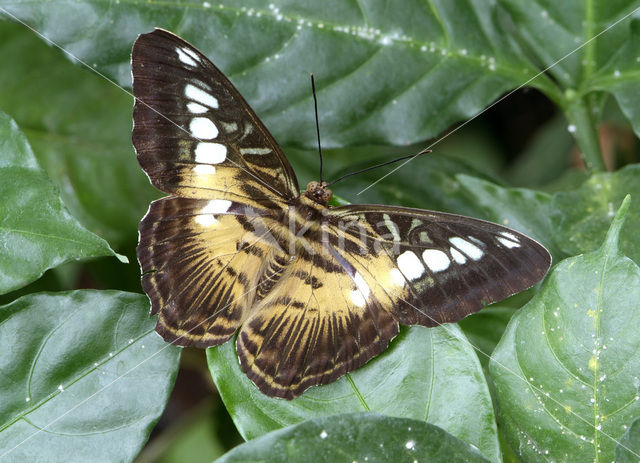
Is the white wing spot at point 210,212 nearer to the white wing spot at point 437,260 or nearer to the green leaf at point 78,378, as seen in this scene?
the green leaf at point 78,378

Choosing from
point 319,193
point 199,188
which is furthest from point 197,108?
point 319,193

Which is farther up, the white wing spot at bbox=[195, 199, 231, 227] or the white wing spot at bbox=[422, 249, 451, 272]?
the white wing spot at bbox=[195, 199, 231, 227]

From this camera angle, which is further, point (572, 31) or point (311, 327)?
point (572, 31)

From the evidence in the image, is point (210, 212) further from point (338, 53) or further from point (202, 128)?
point (338, 53)

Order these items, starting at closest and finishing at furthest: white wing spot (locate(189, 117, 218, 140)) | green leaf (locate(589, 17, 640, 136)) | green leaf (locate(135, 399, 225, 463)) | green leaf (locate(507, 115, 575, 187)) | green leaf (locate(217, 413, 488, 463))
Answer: green leaf (locate(217, 413, 488, 463)) → white wing spot (locate(189, 117, 218, 140)) → green leaf (locate(589, 17, 640, 136)) → green leaf (locate(135, 399, 225, 463)) → green leaf (locate(507, 115, 575, 187))

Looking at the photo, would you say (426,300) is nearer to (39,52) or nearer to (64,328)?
(64,328)

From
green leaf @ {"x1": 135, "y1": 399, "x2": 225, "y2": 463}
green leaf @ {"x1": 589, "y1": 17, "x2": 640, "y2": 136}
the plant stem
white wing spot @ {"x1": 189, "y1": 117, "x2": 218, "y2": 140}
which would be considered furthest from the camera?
green leaf @ {"x1": 135, "y1": 399, "x2": 225, "y2": 463}

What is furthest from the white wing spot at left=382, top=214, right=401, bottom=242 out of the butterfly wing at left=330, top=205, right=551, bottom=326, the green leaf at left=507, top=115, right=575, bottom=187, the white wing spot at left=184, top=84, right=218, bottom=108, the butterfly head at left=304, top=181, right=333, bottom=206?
the green leaf at left=507, top=115, right=575, bottom=187

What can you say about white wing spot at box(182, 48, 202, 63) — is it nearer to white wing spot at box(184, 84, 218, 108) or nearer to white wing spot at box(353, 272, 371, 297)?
white wing spot at box(184, 84, 218, 108)
